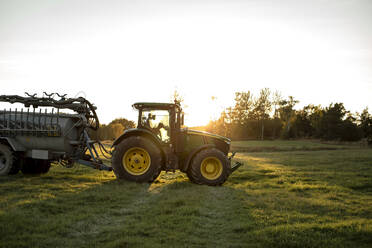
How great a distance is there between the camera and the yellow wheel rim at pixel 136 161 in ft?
32.9

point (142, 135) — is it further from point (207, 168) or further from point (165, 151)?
point (207, 168)

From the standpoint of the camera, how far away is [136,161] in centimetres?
1006

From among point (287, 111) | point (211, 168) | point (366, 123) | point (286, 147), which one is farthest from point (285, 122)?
point (211, 168)

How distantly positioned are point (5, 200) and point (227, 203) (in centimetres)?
518

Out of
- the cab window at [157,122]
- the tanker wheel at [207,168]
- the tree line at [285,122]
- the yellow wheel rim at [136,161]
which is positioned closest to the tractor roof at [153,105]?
the cab window at [157,122]

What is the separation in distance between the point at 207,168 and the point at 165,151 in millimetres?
1495

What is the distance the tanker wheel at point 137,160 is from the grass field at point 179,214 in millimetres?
410

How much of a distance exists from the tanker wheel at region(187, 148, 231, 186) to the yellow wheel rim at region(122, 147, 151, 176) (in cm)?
148

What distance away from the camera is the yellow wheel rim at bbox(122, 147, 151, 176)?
32.9 feet

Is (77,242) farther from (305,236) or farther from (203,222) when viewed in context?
(305,236)

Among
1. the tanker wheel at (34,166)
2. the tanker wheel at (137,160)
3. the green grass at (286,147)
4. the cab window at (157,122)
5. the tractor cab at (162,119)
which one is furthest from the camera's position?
the green grass at (286,147)

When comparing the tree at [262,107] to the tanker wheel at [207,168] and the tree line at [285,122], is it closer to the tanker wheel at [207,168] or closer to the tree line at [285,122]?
the tree line at [285,122]

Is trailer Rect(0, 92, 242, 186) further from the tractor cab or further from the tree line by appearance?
the tree line

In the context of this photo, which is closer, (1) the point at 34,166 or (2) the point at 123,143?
(2) the point at 123,143
